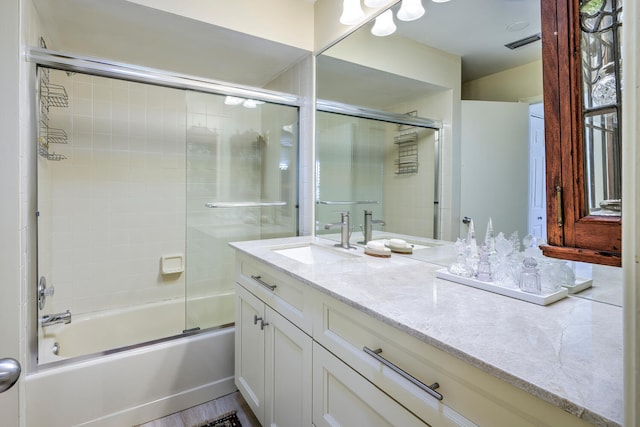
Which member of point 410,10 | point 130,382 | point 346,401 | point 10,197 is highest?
point 410,10

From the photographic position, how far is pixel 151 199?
100 inches

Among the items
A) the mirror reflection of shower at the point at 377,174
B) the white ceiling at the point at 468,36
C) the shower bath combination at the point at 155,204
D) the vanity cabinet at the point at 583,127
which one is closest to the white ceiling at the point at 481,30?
the white ceiling at the point at 468,36

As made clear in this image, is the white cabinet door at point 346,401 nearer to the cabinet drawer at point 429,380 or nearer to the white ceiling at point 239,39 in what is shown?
the cabinet drawer at point 429,380

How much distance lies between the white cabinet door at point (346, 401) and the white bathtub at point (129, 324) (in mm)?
1118

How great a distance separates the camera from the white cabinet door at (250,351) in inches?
56.8

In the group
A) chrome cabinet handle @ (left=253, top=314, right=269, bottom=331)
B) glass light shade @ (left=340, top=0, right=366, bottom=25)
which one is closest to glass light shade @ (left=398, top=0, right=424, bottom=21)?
glass light shade @ (left=340, top=0, right=366, bottom=25)

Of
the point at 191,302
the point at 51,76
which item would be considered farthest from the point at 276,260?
the point at 51,76

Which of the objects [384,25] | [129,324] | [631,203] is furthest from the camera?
[129,324]

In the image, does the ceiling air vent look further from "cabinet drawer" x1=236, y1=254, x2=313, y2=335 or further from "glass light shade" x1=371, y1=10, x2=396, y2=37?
"cabinet drawer" x1=236, y1=254, x2=313, y2=335

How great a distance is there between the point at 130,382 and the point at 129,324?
904 mm

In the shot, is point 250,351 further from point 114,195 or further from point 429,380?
point 114,195

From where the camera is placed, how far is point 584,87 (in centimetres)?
61

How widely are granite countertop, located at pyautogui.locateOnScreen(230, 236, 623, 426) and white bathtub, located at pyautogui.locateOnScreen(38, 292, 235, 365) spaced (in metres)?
1.18

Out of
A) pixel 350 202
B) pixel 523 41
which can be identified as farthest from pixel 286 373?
pixel 523 41
